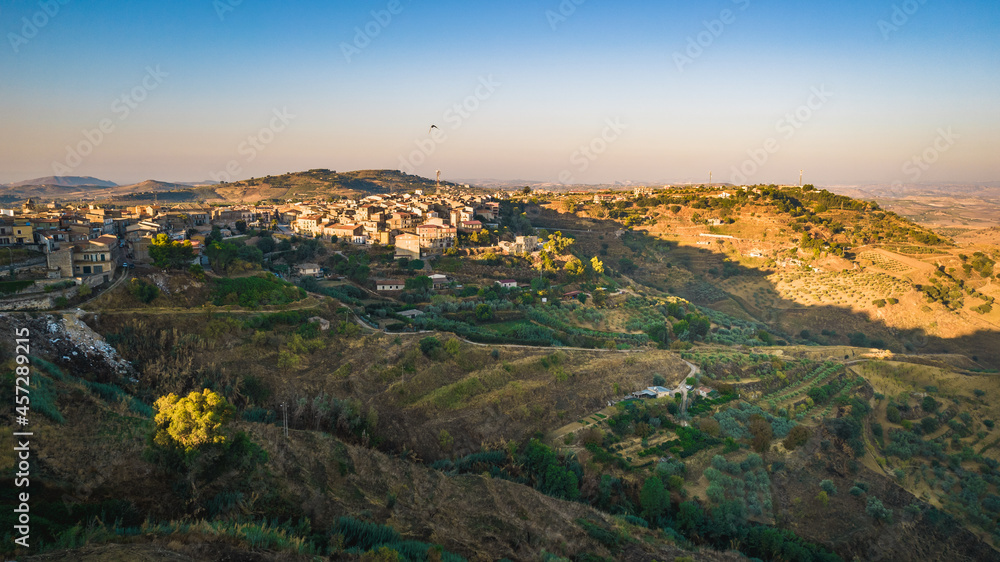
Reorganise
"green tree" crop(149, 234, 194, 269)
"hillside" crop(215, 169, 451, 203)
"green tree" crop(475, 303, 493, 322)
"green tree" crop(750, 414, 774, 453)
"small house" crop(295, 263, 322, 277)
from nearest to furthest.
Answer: "green tree" crop(750, 414, 774, 453) < "green tree" crop(149, 234, 194, 269) < "green tree" crop(475, 303, 493, 322) < "small house" crop(295, 263, 322, 277) < "hillside" crop(215, 169, 451, 203)

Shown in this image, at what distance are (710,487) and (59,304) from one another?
91.8 ft

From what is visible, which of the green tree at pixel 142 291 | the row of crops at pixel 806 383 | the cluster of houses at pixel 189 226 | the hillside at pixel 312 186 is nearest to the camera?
the green tree at pixel 142 291

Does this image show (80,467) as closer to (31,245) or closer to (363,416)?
(363,416)

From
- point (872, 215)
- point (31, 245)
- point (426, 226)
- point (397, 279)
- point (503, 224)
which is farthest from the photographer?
point (872, 215)

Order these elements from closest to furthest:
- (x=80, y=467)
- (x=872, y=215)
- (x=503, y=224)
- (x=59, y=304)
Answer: (x=80, y=467), (x=59, y=304), (x=503, y=224), (x=872, y=215)

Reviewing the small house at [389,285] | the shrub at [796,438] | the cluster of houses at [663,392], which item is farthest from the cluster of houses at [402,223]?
the shrub at [796,438]

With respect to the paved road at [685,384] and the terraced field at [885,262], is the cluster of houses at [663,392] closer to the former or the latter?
the paved road at [685,384]

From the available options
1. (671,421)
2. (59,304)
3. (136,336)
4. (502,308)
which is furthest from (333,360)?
(671,421)

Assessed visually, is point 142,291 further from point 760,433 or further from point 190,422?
point 760,433

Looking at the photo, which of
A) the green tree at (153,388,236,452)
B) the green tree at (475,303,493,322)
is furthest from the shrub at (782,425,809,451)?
the green tree at (153,388,236,452)

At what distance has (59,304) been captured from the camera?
69.4 feet

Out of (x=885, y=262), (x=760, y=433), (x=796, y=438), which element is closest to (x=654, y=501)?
(x=760, y=433)

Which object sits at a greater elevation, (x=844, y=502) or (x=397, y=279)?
(x=397, y=279)

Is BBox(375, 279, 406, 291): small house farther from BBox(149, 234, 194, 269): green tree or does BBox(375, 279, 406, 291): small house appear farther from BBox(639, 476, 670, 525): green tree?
BBox(639, 476, 670, 525): green tree
